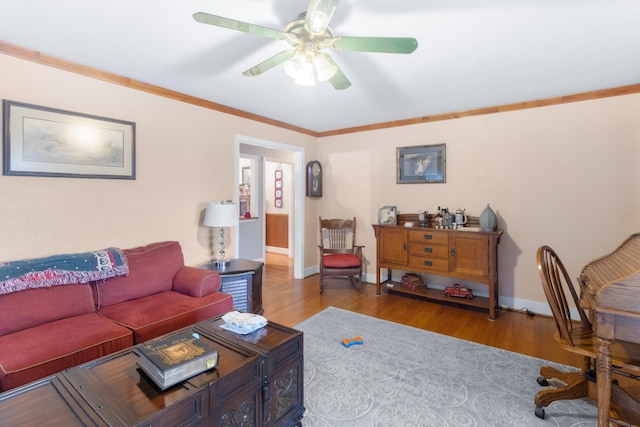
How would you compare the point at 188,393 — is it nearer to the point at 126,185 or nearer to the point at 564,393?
the point at 564,393

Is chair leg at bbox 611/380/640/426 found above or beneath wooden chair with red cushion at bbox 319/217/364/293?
beneath

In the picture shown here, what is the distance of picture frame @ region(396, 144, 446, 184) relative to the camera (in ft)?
13.2

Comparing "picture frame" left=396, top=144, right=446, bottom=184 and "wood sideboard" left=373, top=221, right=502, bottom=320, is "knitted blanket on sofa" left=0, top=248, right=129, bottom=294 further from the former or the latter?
"picture frame" left=396, top=144, right=446, bottom=184

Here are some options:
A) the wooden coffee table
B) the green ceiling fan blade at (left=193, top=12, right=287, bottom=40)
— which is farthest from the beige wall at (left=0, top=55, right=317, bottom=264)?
the green ceiling fan blade at (left=193, top=12, right=287, bottom=40)

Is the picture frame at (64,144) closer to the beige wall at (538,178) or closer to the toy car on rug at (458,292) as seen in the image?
the beige wall at (538,178)

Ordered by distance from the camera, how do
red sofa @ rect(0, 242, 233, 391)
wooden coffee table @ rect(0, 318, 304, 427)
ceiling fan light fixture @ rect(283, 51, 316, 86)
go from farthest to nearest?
ceiling fan light fixture @ rect(283, 51, 316, 86), red sofa @ rect(0, 242, 233, 391), wooden coffee table @ rect(0, 318, 304, 427)

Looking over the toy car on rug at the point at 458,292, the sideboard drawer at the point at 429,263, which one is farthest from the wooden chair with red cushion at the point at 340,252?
the toy car on rug at the point at 458,292

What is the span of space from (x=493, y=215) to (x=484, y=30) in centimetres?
209

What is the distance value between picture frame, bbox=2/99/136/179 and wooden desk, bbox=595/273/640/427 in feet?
11.4

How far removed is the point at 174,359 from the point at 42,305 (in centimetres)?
137

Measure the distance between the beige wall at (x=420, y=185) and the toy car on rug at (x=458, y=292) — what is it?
0.41 meters

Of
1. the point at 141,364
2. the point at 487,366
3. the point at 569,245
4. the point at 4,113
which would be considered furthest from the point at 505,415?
the point at 4,113

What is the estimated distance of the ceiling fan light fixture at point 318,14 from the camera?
54.4 inches

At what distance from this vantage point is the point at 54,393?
1.26 meters
